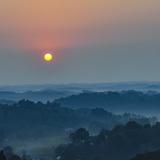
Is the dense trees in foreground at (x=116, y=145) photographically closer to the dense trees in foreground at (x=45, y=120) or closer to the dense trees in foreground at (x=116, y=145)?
the dense trees in foreground at (x=116, y=145)

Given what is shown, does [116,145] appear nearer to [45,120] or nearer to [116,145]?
[116,145]

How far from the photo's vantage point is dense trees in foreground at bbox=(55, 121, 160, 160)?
9731 cm

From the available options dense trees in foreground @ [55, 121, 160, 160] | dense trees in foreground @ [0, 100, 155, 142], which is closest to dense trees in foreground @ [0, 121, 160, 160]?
dense trees in foreground @ [55, 121, 160, 160]

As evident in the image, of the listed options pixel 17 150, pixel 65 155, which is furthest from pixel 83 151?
pixel 17 150

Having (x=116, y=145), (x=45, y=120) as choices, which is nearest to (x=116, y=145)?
(x=116, y=145)

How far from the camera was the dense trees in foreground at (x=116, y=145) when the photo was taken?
97312 millimetres

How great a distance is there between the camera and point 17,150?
134500 millimetres

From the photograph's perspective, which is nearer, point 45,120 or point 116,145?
point 116,145

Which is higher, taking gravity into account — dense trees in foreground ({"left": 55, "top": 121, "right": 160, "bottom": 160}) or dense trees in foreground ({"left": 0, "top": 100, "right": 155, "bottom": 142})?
dense trees in foreground ({"left": 0, "top": 100, "right": 155, "bottom": 142})

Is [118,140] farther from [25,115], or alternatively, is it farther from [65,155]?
[25,115]

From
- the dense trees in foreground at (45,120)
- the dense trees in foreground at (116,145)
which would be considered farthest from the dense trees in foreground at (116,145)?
the dense trees in foreground at (45,120)

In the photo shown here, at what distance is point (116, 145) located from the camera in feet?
327

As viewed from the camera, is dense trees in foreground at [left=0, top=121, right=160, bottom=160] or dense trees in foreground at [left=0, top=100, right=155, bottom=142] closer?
dense trees in foreground at [left=0, top=121, right=160, bottom=160]

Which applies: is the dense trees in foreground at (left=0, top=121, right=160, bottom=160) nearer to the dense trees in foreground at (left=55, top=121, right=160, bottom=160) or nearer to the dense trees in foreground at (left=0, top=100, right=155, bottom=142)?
the dense trees in foreground at (left=55, top=121, right=160, bottom=160)
